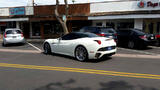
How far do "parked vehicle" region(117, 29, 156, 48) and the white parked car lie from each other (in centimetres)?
430

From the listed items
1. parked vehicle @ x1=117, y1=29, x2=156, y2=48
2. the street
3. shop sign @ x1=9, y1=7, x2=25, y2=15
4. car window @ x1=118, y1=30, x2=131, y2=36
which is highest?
shop sign @ x1=9, y1=7, x2=25, y2=15

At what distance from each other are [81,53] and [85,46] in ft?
1.64

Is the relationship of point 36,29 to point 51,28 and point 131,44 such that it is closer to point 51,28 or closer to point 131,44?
point 51,28

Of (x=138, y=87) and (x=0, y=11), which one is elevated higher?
(x=0, y=11)

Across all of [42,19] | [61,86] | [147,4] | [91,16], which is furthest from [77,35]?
[42,19]

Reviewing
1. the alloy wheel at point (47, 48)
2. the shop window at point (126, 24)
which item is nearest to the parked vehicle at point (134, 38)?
the shop window at point (126, 24)

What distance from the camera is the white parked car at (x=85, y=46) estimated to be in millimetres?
6836

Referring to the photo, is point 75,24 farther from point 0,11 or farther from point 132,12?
point 0,11

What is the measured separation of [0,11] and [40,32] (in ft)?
22.7

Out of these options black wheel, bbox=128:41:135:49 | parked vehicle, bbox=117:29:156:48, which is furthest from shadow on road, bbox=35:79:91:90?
black wheel, bbox=128:41:135:49

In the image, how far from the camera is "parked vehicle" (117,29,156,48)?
10867 mm

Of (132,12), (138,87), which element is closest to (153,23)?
(132,12)

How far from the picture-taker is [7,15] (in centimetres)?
2208

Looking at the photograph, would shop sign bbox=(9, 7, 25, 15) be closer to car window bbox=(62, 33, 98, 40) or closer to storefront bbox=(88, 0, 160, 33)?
storefront bbox=(88, 0, 160, 33)
